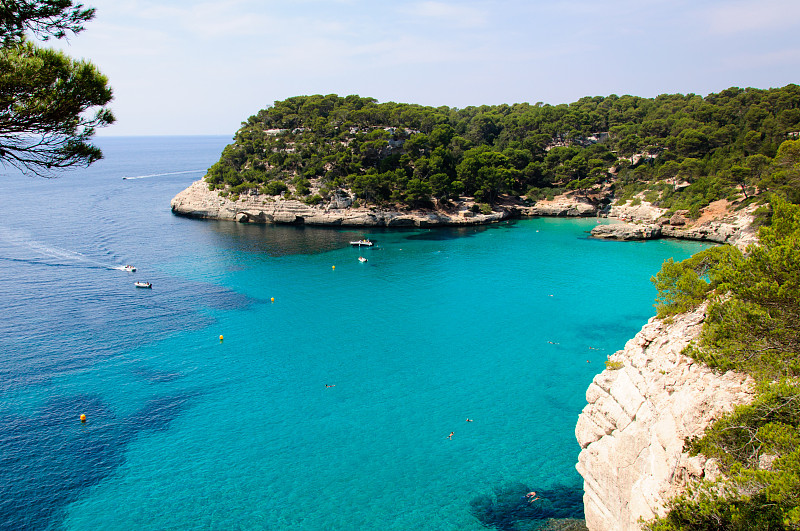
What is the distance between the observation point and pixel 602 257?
6019 centimetres

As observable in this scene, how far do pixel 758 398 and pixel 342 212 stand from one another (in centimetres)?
7287

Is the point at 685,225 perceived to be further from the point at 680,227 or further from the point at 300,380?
the point at 300,380

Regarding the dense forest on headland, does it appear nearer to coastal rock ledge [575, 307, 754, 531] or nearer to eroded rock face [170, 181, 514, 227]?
eroded rock face [170, 181, 514, 227]

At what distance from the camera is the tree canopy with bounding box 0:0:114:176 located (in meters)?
12.3

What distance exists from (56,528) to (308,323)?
23.2 meters

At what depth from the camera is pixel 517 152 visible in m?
94.2

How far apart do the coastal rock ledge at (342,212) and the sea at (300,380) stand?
16.1m

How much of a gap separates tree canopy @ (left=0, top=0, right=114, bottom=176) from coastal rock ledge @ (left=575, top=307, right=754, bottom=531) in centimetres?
1763

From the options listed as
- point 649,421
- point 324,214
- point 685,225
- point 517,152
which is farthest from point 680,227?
point 649,421

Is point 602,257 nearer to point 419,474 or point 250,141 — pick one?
A: point 419,474

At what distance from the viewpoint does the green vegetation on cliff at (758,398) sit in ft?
30.3

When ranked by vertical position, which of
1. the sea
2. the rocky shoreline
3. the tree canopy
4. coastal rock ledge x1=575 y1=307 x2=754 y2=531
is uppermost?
the tree canopy

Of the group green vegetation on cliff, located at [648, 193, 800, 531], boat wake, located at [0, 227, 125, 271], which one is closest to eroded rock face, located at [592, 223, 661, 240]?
green vegetation on cliff, located at [648, 193, 800, 531]

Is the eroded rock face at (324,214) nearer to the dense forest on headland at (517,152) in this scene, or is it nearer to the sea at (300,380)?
the dense forest on headland at (517,152)
